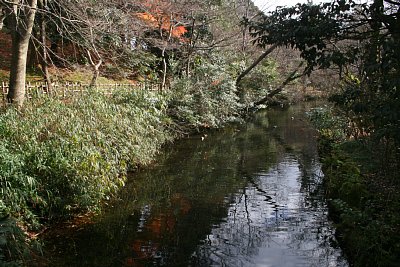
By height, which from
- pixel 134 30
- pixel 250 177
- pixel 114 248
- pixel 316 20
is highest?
pixel 134 30

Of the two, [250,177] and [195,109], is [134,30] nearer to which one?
[195,109]

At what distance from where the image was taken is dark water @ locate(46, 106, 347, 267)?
638cm

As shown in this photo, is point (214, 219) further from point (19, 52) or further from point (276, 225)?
point (19, 52)

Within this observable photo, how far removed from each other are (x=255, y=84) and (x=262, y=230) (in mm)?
17550

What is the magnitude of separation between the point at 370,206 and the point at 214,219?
3.23 meters

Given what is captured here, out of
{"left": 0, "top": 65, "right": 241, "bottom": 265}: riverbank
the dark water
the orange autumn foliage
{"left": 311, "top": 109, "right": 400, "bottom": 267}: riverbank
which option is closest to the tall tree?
{"left": 0, "top": 65, "right": 241, "bottom": 265}: riverbank

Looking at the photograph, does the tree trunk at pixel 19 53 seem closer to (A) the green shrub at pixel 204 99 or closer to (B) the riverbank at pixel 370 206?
(A) the green shrub at pixel 204 99

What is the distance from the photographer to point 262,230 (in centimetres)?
761

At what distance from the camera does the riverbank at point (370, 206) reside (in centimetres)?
543

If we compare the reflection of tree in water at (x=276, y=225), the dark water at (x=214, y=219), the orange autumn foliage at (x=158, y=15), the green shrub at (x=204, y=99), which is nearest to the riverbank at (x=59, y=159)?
the dark water at (x=214, y=219)

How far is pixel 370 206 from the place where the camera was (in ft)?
20.3

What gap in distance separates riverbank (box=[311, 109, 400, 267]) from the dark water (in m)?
0.46

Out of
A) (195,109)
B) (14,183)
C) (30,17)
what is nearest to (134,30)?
(195,109)

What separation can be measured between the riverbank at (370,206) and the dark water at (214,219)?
46cm
